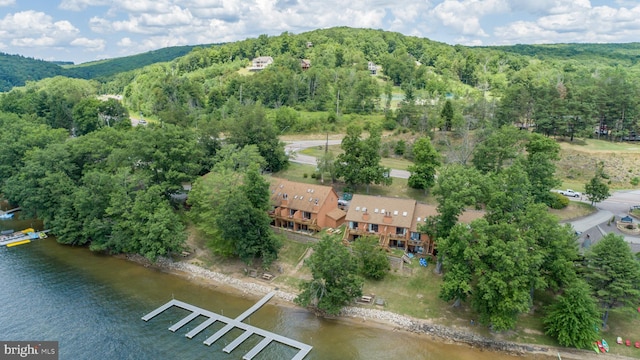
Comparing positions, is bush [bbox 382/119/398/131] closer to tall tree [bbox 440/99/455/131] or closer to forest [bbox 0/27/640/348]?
forest [bbox 0/27/640/348]

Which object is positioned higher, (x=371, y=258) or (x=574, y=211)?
(x=574, y=211)

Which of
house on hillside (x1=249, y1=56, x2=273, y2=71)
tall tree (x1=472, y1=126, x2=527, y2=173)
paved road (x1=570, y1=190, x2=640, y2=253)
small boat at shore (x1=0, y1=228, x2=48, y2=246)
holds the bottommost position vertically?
small boat at shore (x1=0, y1=228, x2=48, y2=246)

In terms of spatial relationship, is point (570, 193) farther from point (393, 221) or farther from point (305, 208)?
point (305, 208)

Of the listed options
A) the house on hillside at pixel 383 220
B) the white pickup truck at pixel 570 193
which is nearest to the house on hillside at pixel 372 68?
the white pickup truck at pixel 570 193

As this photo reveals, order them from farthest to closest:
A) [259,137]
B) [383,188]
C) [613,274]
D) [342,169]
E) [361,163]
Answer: [259,137], [383,188], [342,169], [361,163], [613,274]

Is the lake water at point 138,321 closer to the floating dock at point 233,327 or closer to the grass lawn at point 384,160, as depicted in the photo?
the floating dock at point 233,327

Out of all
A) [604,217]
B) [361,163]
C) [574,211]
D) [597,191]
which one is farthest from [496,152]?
[361,163]

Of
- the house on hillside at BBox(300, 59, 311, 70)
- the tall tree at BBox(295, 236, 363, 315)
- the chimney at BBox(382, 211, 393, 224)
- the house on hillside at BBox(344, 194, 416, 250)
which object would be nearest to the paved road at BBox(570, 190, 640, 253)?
the house on hillside at BBox(344, 194, 416, 250)
